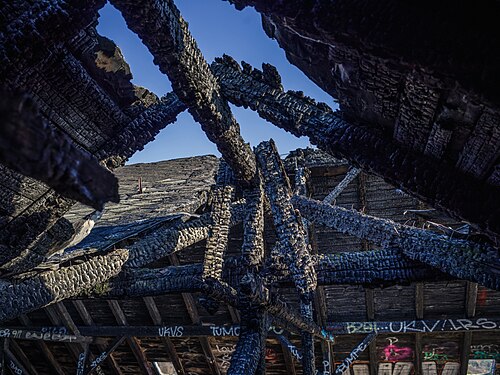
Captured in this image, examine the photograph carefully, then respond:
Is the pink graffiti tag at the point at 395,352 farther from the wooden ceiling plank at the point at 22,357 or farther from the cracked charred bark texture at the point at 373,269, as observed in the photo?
the wooden ceiling plank at the point at 22,357

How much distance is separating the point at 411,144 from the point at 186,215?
361 centimetres

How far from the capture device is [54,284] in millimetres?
3107

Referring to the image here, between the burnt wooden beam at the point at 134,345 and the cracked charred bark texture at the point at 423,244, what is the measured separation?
607cm

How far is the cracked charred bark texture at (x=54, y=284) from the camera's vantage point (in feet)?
9.12

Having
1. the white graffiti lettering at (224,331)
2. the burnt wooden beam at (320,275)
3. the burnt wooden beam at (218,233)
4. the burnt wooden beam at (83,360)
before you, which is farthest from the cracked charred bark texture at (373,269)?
the burnt wooden beam at (83,360)

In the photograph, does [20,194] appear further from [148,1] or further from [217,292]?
[217,292]

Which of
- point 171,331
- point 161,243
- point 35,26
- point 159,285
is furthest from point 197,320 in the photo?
Answer: point 35,26

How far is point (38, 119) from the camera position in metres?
0.68

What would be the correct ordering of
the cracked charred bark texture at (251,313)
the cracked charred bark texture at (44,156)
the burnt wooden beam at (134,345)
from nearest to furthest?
the cracked charred bark texture at (44,156) < the cracked charred bark texture at (251,313) < the burnt wooden beam at (134,345)

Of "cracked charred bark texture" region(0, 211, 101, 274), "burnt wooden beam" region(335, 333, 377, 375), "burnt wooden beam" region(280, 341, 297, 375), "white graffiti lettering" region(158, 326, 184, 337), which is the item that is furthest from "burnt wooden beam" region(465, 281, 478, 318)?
"cracked charred bark texture" region(0, 211, 101, 274)

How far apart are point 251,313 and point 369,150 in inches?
63.2

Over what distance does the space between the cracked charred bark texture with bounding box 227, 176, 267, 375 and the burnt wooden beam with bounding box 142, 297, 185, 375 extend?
529 centimetres

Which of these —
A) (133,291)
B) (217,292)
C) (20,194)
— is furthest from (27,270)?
(217,292)

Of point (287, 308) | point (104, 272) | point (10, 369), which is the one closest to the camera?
point (287, 308)
